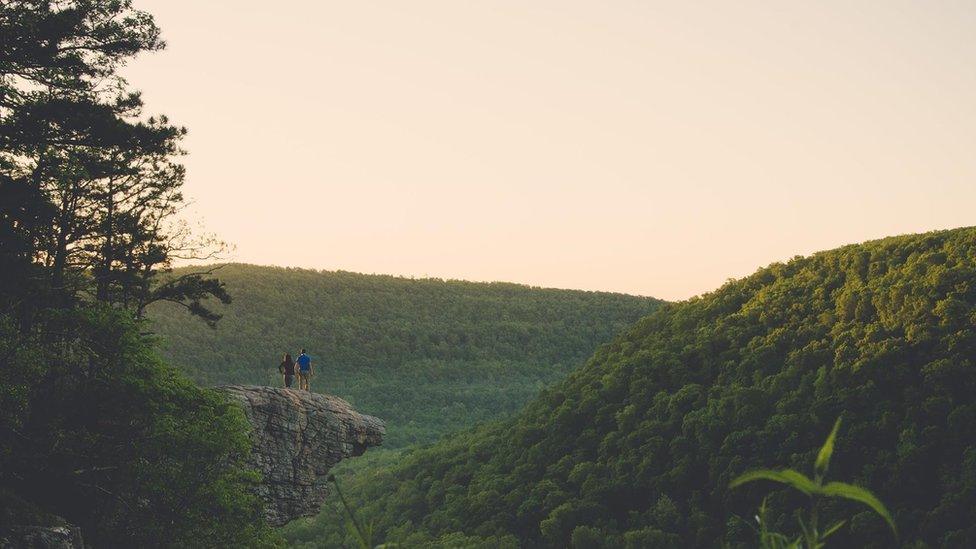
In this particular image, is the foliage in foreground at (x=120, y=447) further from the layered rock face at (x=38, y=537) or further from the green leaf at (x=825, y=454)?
the green leaf at (x=825, y=454)

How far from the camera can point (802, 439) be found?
94.8ft

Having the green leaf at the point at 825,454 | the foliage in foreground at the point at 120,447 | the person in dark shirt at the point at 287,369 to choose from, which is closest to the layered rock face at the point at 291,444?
the person in dark shirt at the point at 287,369

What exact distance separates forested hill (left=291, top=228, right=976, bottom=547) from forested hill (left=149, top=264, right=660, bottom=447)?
29.5 meters

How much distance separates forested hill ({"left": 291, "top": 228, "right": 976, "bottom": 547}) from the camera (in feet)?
86.7

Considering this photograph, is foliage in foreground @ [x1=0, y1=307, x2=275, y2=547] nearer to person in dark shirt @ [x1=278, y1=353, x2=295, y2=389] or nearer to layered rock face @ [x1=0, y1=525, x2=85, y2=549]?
layered rock face @ [x1=0, y1=525, x2=85, y2=549]

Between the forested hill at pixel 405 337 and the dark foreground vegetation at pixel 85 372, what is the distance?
145 feet

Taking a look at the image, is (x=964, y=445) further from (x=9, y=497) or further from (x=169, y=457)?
(x=9, y=497)

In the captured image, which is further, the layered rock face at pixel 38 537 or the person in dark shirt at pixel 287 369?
the person in dark shirt at pixel 287 369

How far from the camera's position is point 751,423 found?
31000 mm

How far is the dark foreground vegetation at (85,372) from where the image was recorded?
747 inches

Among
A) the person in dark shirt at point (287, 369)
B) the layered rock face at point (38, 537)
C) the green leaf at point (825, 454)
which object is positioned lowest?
the layered rock face at point (38, 537)

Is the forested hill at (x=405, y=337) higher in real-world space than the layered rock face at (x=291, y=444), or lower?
higher

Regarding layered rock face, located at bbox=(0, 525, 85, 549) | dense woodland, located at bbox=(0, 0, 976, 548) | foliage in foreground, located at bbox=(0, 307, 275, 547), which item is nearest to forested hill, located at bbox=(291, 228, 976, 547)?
dense woodland, located at bbox=(0, 0, 976, 548)

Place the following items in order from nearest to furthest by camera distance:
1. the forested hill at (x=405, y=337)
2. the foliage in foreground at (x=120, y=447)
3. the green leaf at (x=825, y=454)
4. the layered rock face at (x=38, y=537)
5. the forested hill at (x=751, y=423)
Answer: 1. the green leaf at (x=825, y=454)
2. the layered rock face at (x=38, y=537)
3. the foliage in foreground at (x=120, y=447)
4. the forested hill at (x=751, y=423)
5. the forested hill at (x=405, y=337)
